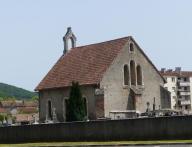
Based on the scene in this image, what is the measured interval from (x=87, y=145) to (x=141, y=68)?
1330 inches

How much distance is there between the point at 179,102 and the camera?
6978 inches

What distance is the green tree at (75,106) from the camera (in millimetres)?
63062

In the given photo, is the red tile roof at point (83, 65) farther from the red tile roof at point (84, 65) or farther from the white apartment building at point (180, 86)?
the white apartment building at point (180, 86)

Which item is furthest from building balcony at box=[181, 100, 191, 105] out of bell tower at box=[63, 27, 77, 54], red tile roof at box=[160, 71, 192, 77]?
bell tower at box=[63, 27, 77, 54]

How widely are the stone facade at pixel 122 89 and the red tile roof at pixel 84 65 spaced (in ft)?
1.12

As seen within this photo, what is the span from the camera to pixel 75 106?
63344mm

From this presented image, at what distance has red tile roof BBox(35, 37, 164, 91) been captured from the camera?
2665 inches

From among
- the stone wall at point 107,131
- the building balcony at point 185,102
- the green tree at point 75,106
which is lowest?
the stone wall at point 107,131

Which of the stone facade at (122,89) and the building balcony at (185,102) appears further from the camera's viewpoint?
the building balcony at (185,102)

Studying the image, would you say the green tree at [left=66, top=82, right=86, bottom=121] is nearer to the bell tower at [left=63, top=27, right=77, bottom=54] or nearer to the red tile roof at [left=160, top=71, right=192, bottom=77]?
the bell tower at [left=63, top=27, right=77, bottom=54]

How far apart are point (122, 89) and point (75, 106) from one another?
23.5ft

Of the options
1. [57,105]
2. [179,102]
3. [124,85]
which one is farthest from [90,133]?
[179,102]

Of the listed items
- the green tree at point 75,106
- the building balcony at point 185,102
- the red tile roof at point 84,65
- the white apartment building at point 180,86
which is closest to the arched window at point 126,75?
the red tile roof at point 84,65

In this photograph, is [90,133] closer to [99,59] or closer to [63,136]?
[63,136]
